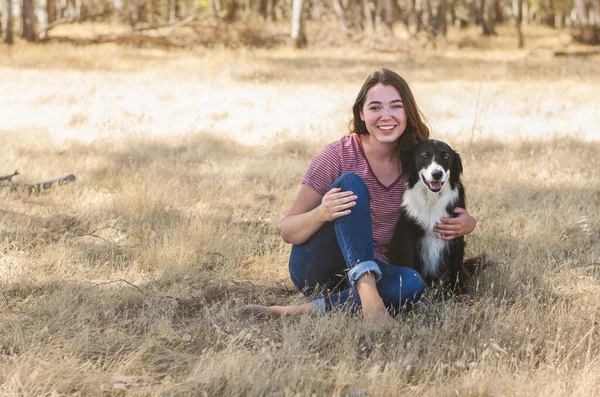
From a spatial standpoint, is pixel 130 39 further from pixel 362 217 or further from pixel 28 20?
pixel 362 217

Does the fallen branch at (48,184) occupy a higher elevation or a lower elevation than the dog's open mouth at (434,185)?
lower

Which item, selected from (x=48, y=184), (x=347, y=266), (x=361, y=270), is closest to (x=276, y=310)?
(x=347, y=266)

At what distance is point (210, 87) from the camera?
44.4ft

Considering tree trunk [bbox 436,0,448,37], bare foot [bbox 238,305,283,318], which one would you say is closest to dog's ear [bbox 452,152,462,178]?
bare foot [bbox 238,305,283,318]

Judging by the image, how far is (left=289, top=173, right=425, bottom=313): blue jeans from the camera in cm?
369

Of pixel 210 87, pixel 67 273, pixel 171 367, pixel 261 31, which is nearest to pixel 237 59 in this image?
pixel 210 87

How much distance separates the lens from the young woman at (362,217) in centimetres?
369

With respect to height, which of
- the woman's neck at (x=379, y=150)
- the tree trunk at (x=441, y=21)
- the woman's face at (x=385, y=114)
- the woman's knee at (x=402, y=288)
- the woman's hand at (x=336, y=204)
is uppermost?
the tree trunk at (x=441, y=21)

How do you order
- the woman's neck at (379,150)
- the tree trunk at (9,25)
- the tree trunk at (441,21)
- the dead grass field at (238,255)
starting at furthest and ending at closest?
the tree trunk at (441,21), the tree trunk at (9,25), the woman's neck at (379,150), the dead grass field at (238,255)

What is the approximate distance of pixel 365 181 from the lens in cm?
406

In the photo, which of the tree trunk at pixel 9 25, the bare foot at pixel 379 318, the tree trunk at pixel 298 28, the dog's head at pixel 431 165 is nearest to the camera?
the bare foot at pixel 379 318

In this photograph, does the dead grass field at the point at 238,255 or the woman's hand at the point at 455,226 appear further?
the woman's hand at the point at 455,226

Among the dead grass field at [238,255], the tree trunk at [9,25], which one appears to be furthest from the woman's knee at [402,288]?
the tree trunk at [9,25]

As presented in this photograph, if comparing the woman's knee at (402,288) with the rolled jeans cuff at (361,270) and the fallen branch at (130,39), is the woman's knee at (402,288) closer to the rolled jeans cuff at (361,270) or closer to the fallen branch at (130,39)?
the rolled jeans cuff at (361,270)
